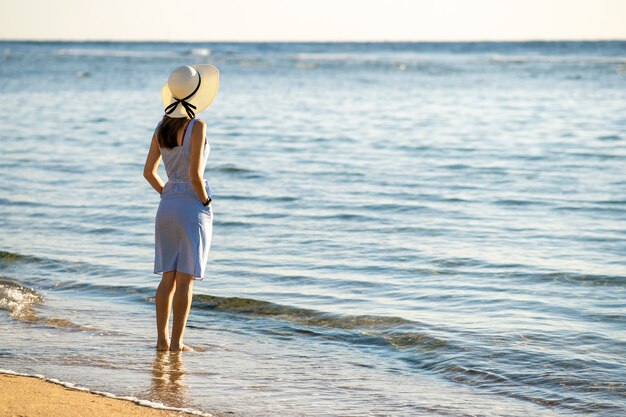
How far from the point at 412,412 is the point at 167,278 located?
177 cm

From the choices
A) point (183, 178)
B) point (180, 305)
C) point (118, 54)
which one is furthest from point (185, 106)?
point (118, 54)

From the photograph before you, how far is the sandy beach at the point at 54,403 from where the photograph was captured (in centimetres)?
464

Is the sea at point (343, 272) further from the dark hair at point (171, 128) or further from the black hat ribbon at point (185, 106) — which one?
the black hat ribbon at point (185, 106)

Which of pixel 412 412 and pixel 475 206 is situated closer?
pixel 412 412

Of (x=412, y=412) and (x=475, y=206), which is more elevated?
(x=475, y=206)

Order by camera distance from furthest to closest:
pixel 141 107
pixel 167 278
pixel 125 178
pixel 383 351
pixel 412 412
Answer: pixel 141 107
pixel 125 178
pixel 383 351
pixel 167 278
pixel 412 412

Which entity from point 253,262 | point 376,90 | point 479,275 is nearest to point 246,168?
point 253,262

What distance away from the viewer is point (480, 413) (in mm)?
5160

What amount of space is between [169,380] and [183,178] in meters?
1.20

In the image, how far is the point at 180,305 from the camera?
589 cm

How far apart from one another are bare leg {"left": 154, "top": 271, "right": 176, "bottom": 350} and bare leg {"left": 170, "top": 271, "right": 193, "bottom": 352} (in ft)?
0.16

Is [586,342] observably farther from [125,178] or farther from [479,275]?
[125,178]

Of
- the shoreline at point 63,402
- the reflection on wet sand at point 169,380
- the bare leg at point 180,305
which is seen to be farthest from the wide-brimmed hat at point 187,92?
the shoreline at point 63,402

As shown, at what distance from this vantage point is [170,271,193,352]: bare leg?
5821mm
